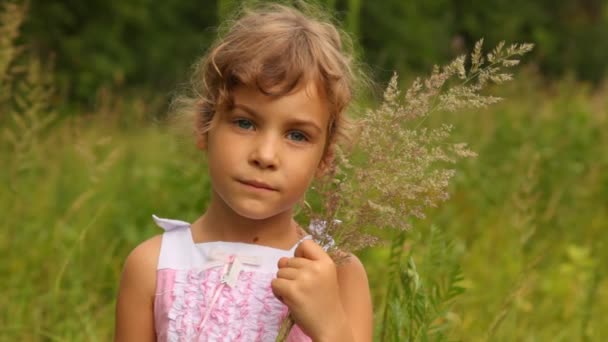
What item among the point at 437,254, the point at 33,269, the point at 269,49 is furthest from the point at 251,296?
the point at 33,269

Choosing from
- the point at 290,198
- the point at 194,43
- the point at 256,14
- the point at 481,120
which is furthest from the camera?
the point at 194,43

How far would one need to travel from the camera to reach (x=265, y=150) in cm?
171

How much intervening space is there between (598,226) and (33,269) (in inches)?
122

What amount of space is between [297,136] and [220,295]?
355mm

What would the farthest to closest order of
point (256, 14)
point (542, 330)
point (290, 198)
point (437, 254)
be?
1. point (542, 330)
2. point (437, 254)
3. point (256, 14)
4. point (290, 198)

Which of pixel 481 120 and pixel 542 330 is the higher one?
pixel 481 120

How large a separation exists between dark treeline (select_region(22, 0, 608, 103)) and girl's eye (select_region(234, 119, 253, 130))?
8.09m

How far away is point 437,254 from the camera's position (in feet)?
7.84

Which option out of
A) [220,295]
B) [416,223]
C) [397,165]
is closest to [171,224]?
[220,295]

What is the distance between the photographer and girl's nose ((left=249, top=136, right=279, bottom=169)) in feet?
5.61

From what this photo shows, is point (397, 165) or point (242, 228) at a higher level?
point (397, 165)

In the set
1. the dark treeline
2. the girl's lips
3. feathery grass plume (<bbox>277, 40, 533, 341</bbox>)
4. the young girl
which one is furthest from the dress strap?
the dark treeline

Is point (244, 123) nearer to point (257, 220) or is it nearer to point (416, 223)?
point (257, 220)

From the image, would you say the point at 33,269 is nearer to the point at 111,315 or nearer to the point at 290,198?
the point at 111,315
